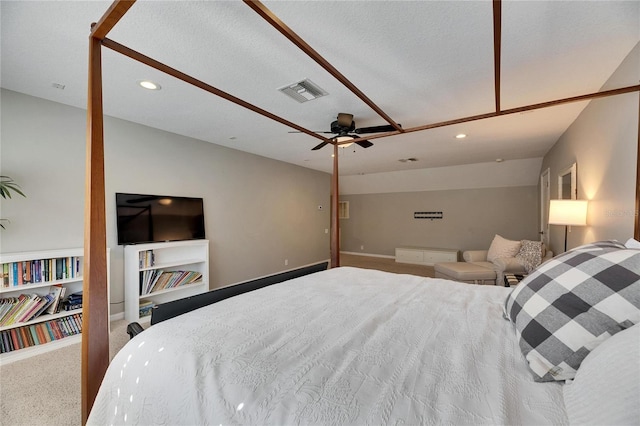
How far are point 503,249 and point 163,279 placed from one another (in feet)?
17.5

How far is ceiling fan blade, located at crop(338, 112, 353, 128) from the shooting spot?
2.89 metres

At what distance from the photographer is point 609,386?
58cm

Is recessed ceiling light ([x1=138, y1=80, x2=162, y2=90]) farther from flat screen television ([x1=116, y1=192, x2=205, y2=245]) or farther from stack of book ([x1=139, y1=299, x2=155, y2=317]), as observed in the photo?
stack of book ([x1=139, y1=299, x2=155, y2=317])

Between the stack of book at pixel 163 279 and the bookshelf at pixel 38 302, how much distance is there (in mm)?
624

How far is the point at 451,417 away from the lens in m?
0.65

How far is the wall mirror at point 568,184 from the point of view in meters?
3.12

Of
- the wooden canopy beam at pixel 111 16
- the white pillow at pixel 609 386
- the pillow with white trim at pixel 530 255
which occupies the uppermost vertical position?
the wooden canopy beam at pixel 111 16

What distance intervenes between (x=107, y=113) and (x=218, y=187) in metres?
1.71

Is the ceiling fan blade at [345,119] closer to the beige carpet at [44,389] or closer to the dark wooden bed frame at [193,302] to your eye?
the dark wooden bed frame at [193,302]

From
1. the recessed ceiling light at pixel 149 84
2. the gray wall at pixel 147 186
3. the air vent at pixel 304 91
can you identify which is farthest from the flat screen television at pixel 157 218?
the air vent at pixel 304 91

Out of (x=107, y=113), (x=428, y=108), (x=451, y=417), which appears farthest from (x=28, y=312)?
(x=428, y=108)

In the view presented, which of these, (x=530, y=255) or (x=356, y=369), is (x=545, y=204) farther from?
(x=356, y=369)

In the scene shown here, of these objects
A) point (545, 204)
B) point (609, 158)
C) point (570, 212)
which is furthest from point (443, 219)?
point (609, 158)

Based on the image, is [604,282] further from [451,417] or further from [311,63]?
[311,63]
